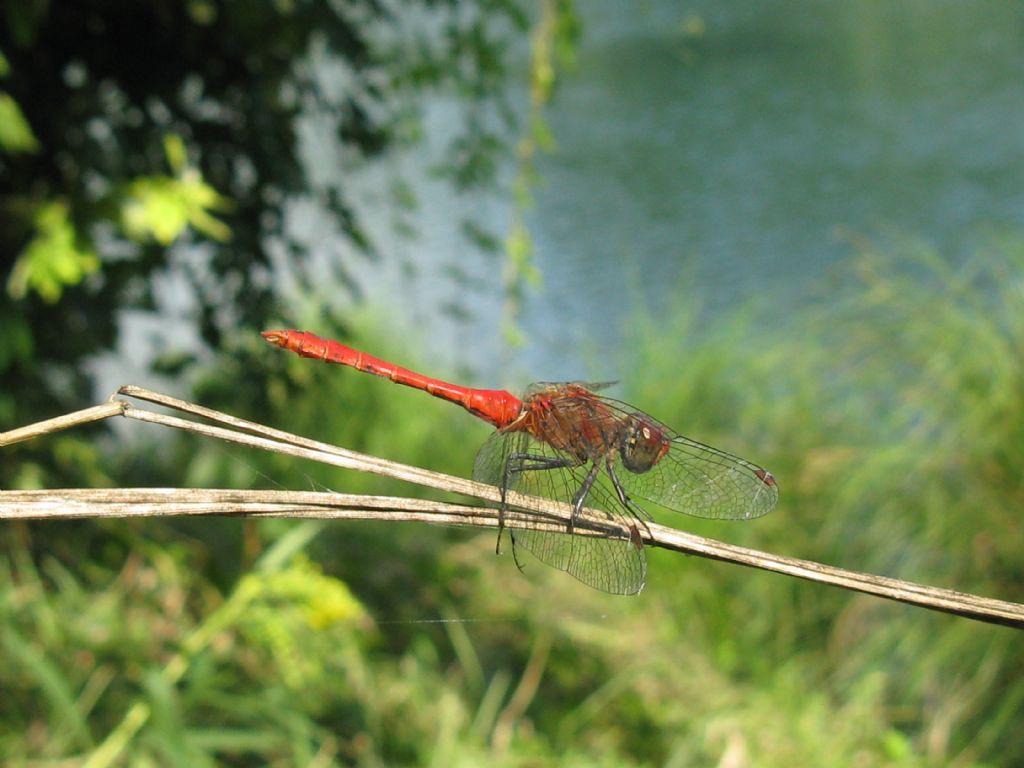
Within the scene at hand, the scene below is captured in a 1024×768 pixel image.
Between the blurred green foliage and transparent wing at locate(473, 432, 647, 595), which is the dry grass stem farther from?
the blurred green foliage

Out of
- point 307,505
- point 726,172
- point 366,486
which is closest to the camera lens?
point 307,505

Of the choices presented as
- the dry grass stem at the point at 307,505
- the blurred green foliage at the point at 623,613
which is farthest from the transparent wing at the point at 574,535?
the blurred green foliage at the point at 623,613

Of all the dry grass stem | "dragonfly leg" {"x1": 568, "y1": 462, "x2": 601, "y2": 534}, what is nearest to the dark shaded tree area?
"dragonfly leg" {"x1": 568, "y1": 462, "x2": 601, "y2": 534}

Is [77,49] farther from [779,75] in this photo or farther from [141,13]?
[779,75]

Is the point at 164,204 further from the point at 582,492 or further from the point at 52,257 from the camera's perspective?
the point at 582,492

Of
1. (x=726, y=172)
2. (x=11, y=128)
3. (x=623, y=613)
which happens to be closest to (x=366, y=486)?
(x=623, y=613)
